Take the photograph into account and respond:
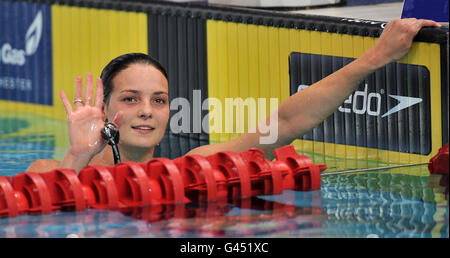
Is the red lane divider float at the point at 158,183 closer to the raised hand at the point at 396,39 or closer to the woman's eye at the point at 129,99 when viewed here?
the woman's eye at the point at 129,99

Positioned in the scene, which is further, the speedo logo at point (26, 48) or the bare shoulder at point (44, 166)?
the speedo logo at point (26, 48)

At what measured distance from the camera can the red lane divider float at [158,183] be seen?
3371 mm

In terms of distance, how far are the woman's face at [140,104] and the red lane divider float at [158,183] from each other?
0.30 metres

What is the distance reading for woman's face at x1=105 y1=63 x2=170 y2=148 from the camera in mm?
3895

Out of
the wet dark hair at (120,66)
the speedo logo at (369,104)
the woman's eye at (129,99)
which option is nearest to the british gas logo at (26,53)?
the speedo logo at (369,104)

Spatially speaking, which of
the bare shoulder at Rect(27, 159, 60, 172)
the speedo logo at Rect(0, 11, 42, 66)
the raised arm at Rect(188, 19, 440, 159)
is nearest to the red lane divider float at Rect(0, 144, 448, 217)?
the raised arm at Rect(188, 19, 440, 159)

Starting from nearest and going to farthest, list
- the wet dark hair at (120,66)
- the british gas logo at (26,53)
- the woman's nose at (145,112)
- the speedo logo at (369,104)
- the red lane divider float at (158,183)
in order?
the red lane divider float at (158,183), the woman's nose at (145,112), the wet dark hair at (120,66), the speedo logo at (369,104), the british gas logo at (26,53)

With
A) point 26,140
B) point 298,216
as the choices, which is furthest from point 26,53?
point 298,216

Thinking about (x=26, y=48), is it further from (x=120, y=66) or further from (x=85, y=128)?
(x=85, y=128)

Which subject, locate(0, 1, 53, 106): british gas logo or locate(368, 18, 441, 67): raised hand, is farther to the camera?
locate(0, 1, 53, 106): british gas logo

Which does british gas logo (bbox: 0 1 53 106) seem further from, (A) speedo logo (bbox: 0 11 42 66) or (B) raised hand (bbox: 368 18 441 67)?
(B) raised hand (bbox: 368 18 441 67)

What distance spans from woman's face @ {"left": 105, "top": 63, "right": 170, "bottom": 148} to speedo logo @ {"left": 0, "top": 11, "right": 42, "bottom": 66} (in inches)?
170

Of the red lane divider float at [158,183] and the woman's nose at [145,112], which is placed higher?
the woman's nose at [145,112]

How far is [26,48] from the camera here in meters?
8.23
